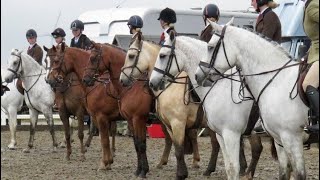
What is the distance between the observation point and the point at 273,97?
24.9 ft

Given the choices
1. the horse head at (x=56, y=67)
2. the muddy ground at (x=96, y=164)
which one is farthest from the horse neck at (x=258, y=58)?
the horse head at (x=56, y=67)

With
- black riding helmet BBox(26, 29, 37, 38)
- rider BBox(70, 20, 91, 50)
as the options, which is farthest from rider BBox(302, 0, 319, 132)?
black riding helmet BBox(26, 29, 37, 38)

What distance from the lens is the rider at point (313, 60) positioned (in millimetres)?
7078

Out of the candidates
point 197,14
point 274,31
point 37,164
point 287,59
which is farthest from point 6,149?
point 287,59

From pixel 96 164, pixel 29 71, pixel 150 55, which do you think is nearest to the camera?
pixel 150 55

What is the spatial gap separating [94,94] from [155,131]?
6.51 m

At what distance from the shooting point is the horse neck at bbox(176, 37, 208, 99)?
954 cm

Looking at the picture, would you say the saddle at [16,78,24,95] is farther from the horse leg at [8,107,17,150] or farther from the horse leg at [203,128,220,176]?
the horse leg at [203,128,220,176]

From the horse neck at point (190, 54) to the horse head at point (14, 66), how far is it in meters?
6.61

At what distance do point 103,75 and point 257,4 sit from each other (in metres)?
3.57

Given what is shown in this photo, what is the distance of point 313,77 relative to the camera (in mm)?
7148

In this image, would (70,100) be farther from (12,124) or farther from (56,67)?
(12,124)

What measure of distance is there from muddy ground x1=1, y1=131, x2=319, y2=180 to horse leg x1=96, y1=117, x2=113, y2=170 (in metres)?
0.14

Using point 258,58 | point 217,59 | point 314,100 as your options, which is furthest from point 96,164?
point 314,100
